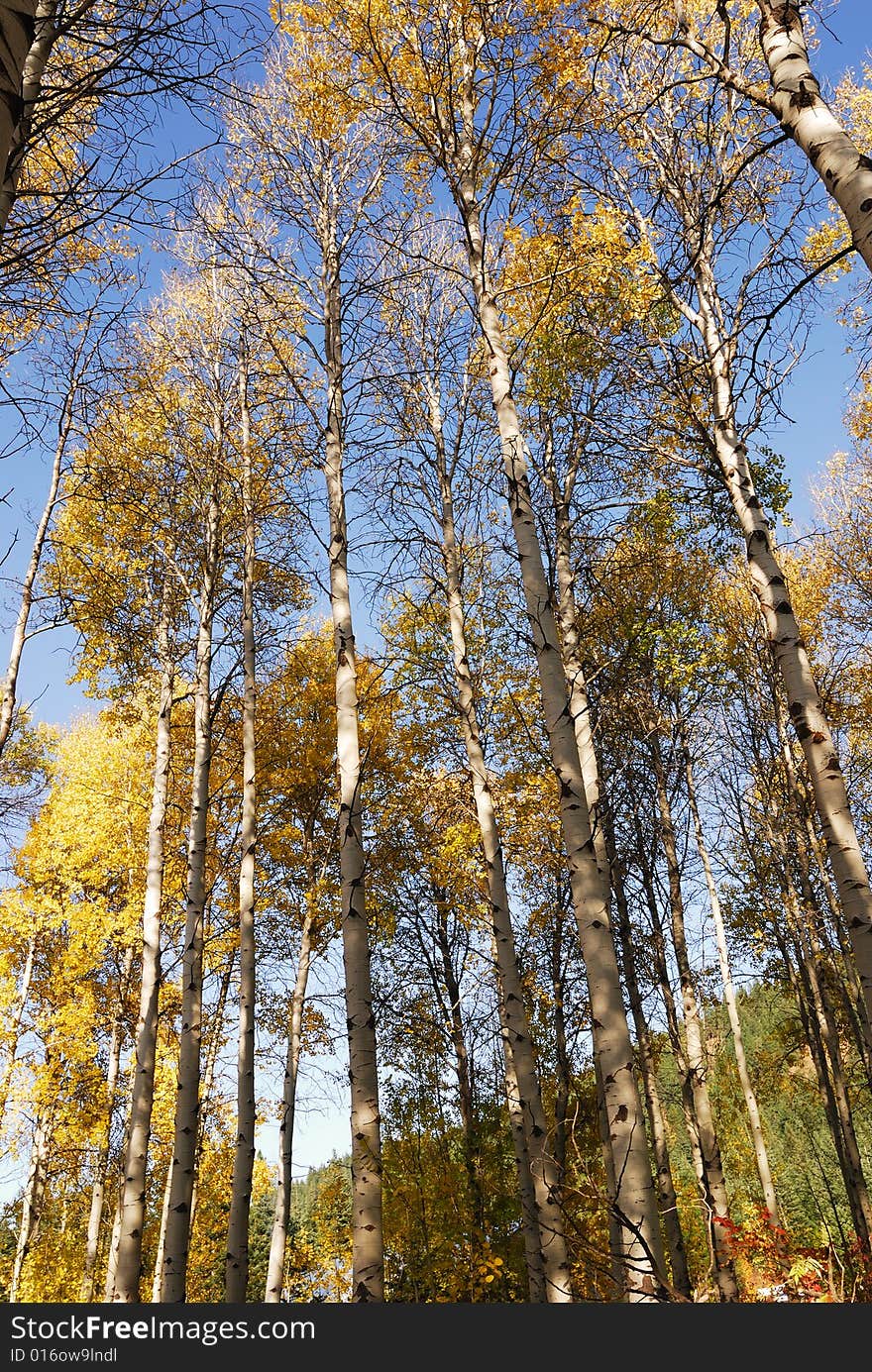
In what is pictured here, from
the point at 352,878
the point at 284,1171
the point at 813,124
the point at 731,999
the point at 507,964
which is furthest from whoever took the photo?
the point at 731,999

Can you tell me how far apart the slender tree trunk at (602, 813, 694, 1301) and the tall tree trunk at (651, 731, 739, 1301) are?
0.89 meters

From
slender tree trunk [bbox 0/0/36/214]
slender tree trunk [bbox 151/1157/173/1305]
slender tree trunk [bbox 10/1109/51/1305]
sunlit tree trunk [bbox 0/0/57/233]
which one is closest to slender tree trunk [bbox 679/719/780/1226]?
slender tree trunk [bbox 151/1157/173/1305]

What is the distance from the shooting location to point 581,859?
407 centimetres

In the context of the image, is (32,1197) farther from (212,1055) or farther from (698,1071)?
(698,1071)

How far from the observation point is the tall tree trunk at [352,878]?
166 inches

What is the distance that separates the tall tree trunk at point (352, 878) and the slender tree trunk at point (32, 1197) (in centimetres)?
970

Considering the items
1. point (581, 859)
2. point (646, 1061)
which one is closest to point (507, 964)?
point (581, 859)

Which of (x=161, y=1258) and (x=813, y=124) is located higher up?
(x=813, y=124)

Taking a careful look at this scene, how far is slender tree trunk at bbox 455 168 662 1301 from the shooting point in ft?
10.7

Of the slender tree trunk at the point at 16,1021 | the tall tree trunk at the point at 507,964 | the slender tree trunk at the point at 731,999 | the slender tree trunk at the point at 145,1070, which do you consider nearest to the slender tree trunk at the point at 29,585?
the slender tree trunk at the point at 145,1070

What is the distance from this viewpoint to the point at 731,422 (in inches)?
254

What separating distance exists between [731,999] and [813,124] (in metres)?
12.3

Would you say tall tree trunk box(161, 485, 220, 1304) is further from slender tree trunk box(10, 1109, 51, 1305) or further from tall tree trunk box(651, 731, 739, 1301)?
slender tree trunk box(10, 1109, 51, 1305)

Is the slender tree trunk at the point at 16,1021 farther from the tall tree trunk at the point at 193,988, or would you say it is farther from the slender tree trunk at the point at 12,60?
the slender tree trunk at the point at 12,60
